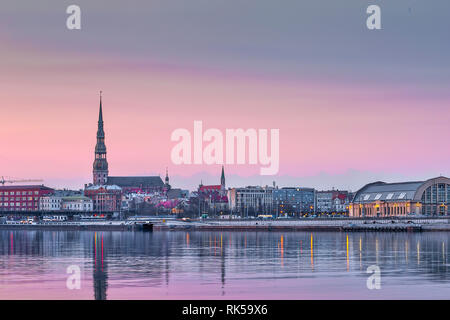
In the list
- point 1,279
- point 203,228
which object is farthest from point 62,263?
point 203,228

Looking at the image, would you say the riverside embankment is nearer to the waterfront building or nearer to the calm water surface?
the waterfront building

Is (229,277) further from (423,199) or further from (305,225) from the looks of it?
(423,199)

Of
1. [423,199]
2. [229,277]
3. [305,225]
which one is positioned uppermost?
[423,199]

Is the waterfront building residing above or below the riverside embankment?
above

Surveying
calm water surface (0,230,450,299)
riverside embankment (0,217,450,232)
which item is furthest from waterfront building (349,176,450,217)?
calm water surface (0,230,450,299)

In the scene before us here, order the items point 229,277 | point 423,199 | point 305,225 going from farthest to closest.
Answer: point 423,199 → point 305,225 → point 229,277

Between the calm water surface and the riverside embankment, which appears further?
the riverside embankment

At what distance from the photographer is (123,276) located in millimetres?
39969

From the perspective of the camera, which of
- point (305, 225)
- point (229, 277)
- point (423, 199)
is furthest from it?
point (423, 199)

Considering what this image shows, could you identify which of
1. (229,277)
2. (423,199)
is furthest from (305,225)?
(229,277)

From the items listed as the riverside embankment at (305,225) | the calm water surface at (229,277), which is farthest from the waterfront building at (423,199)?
the calm water surface at (229,277)

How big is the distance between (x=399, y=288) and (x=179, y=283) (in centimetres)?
998
